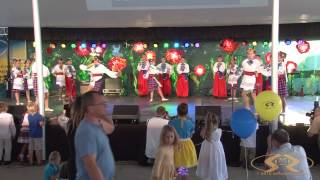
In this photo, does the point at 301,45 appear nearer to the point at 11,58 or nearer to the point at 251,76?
the point at 251,76

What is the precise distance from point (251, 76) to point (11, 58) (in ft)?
30.0

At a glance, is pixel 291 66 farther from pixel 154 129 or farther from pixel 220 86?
pixel 154 129

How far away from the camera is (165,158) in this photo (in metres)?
5.20

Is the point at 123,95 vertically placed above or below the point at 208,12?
below

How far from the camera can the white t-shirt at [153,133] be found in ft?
23.4

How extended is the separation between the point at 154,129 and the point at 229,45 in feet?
34.2

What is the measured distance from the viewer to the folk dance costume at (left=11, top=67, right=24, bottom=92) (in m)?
14.9

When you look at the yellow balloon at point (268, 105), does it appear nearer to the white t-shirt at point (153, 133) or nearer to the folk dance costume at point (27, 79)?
the white t-shirt at point (153, 133)

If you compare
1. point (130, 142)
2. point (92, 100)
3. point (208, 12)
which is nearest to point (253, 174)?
point (130, 142)

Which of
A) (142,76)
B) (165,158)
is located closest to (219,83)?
(142,76)

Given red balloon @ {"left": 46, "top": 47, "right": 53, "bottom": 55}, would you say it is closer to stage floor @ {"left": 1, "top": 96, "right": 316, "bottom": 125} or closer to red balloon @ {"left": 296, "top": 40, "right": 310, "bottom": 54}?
stage floor @ {"left": 1, "top": 96, "right": 316, "bottom": 125}

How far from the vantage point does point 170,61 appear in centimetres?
1748

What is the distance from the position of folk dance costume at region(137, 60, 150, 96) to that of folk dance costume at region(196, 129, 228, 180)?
10.3 metres

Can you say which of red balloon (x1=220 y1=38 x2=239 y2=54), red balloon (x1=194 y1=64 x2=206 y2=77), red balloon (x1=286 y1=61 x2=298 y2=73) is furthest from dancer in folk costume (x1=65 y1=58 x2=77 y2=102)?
red balloon (x1=286 y1=61 x2=298 y2=73)
